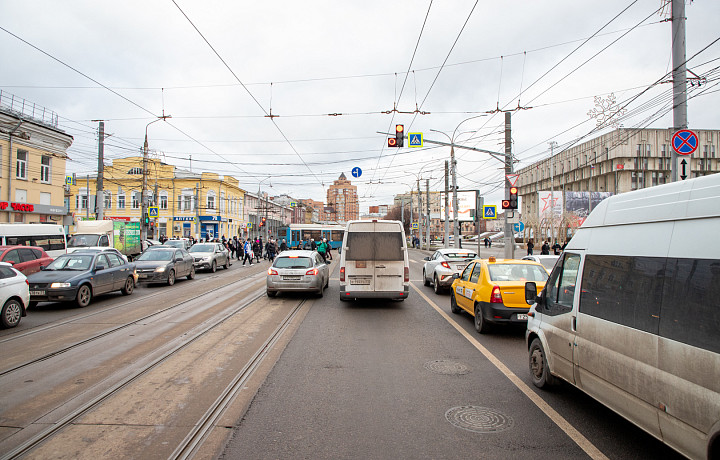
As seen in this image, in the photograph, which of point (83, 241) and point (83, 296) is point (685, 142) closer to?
point (83, 296)

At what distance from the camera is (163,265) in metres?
17.4

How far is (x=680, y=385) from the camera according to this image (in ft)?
9.72

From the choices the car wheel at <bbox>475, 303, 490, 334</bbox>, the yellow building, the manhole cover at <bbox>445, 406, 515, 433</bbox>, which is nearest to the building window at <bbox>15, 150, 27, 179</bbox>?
the yellow building

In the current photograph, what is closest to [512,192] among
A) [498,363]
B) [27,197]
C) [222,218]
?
[498,363]

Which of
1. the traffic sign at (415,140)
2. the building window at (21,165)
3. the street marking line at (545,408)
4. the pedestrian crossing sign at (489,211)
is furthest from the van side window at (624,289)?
the building window at (21,165)

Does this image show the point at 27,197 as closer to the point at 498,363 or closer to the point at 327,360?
the point at 327,360

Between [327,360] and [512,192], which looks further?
[512,192]

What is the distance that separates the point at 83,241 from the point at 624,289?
2616 cm

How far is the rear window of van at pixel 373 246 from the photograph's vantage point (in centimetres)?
1173

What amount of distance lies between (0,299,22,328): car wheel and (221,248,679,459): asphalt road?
6.08m

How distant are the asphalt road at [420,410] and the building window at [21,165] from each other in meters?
30.2

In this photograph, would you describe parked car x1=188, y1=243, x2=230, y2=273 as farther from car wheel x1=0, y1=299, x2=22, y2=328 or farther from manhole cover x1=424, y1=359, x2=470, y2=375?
manhole cover x1=424, y1=359, x2=470, y2=375

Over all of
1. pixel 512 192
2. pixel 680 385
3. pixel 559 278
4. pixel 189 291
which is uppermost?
pixel 512 192

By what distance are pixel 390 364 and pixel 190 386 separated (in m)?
2.78
